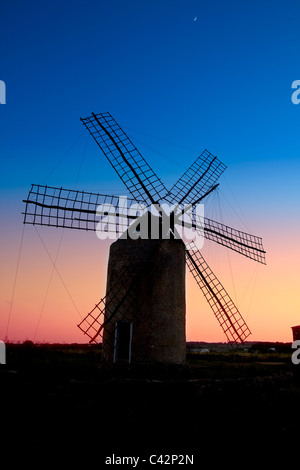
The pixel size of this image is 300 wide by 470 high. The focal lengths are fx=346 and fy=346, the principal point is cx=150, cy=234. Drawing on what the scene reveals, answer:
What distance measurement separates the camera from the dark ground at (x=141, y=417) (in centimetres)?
490

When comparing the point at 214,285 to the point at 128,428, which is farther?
the point at 214,285

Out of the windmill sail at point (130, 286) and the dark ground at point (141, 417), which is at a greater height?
the windmill sail at point (130, 286)

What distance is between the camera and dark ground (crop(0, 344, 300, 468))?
490 cm

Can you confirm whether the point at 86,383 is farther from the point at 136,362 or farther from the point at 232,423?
the point at 136,362

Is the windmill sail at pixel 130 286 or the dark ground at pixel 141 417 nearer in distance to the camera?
the dark ground at pixel 141 417

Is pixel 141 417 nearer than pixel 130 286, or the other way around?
pixel 141 417

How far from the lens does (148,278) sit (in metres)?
13.7

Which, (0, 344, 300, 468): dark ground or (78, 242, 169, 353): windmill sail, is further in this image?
(78, 242, 169, 353): windmill sail

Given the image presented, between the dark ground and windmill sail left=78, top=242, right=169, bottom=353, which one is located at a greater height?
windmill sail left=78, top=242, right=169, bottom=353

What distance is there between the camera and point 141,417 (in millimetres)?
6297
